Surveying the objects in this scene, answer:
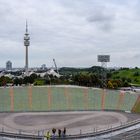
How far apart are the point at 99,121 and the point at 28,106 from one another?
13.9m

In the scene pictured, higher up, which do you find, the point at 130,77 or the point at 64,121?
the point at 130,77

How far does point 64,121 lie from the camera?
40.5 meters

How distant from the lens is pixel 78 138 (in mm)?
31891

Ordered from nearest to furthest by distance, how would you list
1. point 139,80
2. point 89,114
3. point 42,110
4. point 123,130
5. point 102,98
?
point 123,130
point 89,114
point 42,110
point 102,98
point 139,80

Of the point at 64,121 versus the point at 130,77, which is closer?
the point at 64,121

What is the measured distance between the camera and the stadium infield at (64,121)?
3601 centimetres

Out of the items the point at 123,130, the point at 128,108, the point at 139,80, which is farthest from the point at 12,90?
the point at 139,80

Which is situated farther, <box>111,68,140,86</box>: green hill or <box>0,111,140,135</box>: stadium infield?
<box>111,68,140,86</box>: green hill

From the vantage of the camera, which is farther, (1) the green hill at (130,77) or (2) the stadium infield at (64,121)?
(1) the green hill at (130,77)

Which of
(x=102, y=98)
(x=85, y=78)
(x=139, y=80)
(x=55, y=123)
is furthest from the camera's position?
(x=139, y=80)

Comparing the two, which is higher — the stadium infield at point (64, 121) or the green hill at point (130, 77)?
the green hill at point (130, 77)

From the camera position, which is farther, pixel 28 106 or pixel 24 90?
pixel 24 90

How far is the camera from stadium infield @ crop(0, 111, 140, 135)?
36.0 meters

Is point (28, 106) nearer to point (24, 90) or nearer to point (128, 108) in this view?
point (24, 90)
